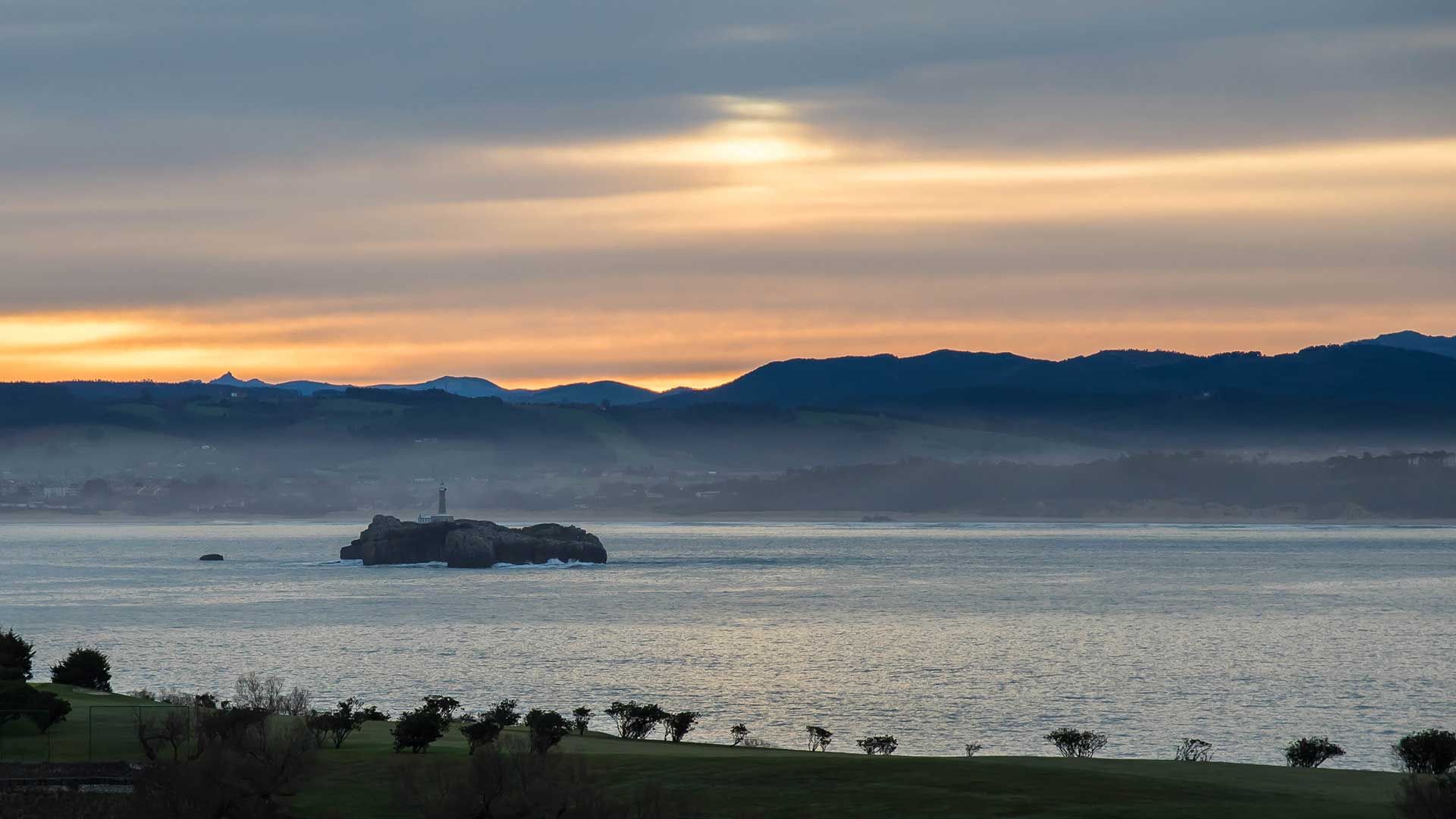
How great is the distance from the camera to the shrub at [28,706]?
4812 cm

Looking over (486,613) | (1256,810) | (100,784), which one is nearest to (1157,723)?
(1256,810)

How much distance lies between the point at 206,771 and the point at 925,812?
47.3ft

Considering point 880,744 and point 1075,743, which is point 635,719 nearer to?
point 880,744

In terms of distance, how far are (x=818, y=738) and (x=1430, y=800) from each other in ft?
120

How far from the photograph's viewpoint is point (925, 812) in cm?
3669

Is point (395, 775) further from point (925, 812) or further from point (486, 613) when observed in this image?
point (486, 613)

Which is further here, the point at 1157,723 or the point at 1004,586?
the point at 1004,586

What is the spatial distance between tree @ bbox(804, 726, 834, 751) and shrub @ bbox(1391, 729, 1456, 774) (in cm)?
1850

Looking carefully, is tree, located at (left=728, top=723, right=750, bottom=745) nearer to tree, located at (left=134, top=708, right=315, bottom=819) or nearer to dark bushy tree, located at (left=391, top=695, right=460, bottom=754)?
dark bushy tree, located at (left=391, top=695, right=460, bottom=754)

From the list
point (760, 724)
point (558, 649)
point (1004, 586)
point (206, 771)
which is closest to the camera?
point (206, 771)

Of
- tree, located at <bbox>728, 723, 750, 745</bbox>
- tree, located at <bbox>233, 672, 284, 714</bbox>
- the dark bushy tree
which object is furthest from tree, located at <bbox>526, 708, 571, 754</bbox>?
tree, located at <bbox>233, 672, 284, 714</bbox>

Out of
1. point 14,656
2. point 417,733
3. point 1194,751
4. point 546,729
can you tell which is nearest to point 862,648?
point 1194,751

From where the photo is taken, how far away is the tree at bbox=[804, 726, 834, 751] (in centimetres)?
5929

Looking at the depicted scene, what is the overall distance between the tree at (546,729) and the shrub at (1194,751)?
733 inches
